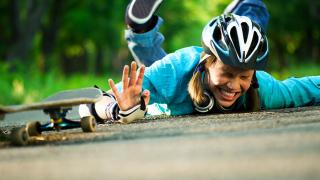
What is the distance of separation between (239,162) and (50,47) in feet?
90.5

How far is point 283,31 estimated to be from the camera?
36688mm

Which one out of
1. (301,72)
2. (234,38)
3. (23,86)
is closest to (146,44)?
(234,38)

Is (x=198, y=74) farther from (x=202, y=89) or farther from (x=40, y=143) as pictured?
(x=40, y=143)

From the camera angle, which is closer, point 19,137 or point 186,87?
point 19,137

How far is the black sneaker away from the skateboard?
7.52ft

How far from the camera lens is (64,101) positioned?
4547 mm

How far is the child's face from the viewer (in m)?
5.94

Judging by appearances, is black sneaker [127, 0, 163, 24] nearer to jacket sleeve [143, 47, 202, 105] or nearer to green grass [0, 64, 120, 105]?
jacket sleeve [143, 47, 202, 105]

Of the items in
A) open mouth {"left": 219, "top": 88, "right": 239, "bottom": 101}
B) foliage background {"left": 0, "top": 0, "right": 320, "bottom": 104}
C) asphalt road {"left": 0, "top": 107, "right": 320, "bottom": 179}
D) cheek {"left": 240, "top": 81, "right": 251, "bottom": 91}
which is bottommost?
asphalt road {"left": 0, "top": 107, "right": 320, "bottom": 179}

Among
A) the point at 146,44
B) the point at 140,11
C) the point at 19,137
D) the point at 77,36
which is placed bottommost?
the point at 19,137

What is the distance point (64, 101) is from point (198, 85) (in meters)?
1.82

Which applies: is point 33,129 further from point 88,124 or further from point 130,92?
point 130,92

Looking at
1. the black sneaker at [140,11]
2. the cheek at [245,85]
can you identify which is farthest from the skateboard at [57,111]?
the black sneaker at [140,11]

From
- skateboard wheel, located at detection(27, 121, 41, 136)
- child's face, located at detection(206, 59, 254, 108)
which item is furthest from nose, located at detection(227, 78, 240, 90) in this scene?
skateboard wheel, located at detection(27, 121, 41, 136)
